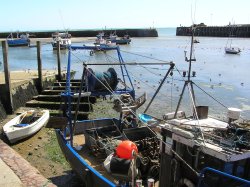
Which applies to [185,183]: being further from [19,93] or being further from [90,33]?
[90,33]

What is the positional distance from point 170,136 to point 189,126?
20.3 inches

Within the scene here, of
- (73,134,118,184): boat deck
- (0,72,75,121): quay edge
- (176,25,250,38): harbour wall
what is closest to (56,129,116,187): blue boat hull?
(73,134,118,184): boat deck

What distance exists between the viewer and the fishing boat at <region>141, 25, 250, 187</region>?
243 inches

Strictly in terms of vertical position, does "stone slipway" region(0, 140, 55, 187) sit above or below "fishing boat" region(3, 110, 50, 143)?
above

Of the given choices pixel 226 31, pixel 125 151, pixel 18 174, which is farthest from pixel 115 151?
pixel 226 31

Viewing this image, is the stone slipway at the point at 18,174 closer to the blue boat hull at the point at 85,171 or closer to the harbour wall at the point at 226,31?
the blue boat hull at the point at 85,171

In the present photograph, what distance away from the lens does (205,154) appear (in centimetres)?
664

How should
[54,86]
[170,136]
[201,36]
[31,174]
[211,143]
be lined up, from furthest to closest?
[201,36], [54,86], [31,174], [170,136], [211,143]

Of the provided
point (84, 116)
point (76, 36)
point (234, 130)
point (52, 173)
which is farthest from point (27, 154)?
point (76, 36)

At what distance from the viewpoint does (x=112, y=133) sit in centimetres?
1214

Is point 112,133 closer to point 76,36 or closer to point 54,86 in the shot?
point 54,86

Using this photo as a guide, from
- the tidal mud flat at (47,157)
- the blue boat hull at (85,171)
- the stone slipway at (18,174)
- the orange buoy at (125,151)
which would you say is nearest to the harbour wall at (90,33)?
the tidal mud flat at (47,157)

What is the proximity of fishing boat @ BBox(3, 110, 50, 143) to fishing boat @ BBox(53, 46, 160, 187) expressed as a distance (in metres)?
2.72

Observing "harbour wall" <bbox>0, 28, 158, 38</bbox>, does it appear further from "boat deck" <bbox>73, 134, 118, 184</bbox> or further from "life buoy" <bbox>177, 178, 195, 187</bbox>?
"life buoy" <bbox>177, 178, 195, 187</bbox>
